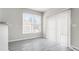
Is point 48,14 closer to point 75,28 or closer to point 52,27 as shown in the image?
point 52,27

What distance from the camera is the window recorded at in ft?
6.49

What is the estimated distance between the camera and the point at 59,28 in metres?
1.99

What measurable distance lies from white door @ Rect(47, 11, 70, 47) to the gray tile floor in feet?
0.42

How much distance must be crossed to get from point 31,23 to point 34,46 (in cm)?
60

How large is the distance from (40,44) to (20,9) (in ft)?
3.37

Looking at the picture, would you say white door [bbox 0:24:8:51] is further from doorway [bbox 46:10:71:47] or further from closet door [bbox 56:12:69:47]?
closet door [bbox 56:12:69:47]

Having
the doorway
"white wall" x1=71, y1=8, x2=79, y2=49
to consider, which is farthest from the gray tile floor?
A: "white wall" x1=71, y1=8, x2=79, y2=49

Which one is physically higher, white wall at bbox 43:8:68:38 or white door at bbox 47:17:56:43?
white wall at bbox 43:8:68:38

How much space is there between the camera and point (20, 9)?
191 cm

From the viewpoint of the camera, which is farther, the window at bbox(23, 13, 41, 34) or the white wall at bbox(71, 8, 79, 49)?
the window at bbox(23, 13, 41, 34)

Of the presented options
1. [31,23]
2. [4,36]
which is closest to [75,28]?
[31,23]

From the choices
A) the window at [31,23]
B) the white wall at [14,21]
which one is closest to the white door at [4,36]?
the white wall at [14,21]

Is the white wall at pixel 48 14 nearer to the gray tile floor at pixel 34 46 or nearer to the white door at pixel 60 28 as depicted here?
the white door at pixel 60 28

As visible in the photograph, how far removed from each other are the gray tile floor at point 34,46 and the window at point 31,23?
0.87 feet
